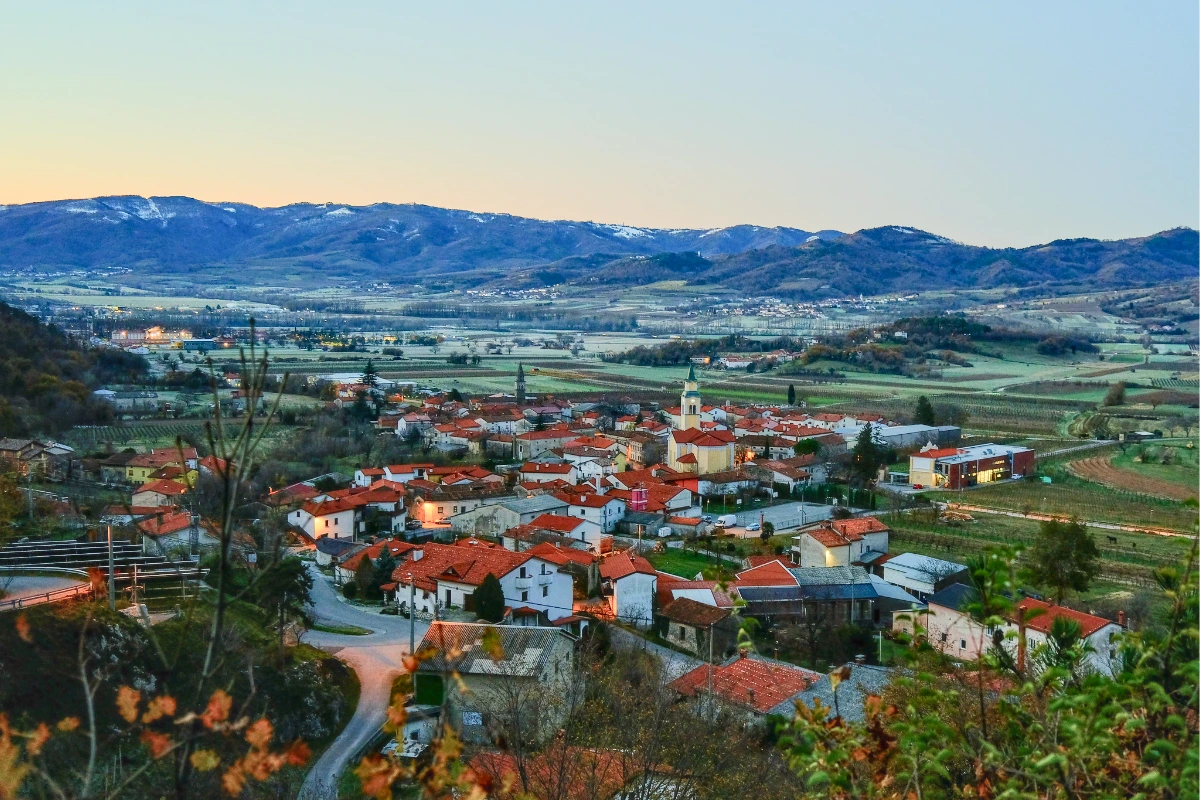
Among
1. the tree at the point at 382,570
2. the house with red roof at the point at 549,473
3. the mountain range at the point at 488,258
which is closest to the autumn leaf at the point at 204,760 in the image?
the tree at the point at 382,570

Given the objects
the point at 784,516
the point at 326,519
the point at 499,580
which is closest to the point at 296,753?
the point at 499,580

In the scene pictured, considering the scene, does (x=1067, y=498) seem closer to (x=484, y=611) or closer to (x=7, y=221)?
(x=484, y=611)

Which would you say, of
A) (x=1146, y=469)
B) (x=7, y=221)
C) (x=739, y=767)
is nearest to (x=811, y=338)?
(x=1146, y=469)

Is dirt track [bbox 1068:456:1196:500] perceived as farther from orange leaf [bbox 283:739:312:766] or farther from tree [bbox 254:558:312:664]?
orange leaf [bbox 283:739:312:766]

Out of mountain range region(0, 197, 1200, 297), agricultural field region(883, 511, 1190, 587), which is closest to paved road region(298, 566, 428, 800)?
agricultural field region(883, 511, 1190, 587)

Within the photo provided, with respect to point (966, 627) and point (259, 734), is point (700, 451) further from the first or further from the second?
point (259, 734)
